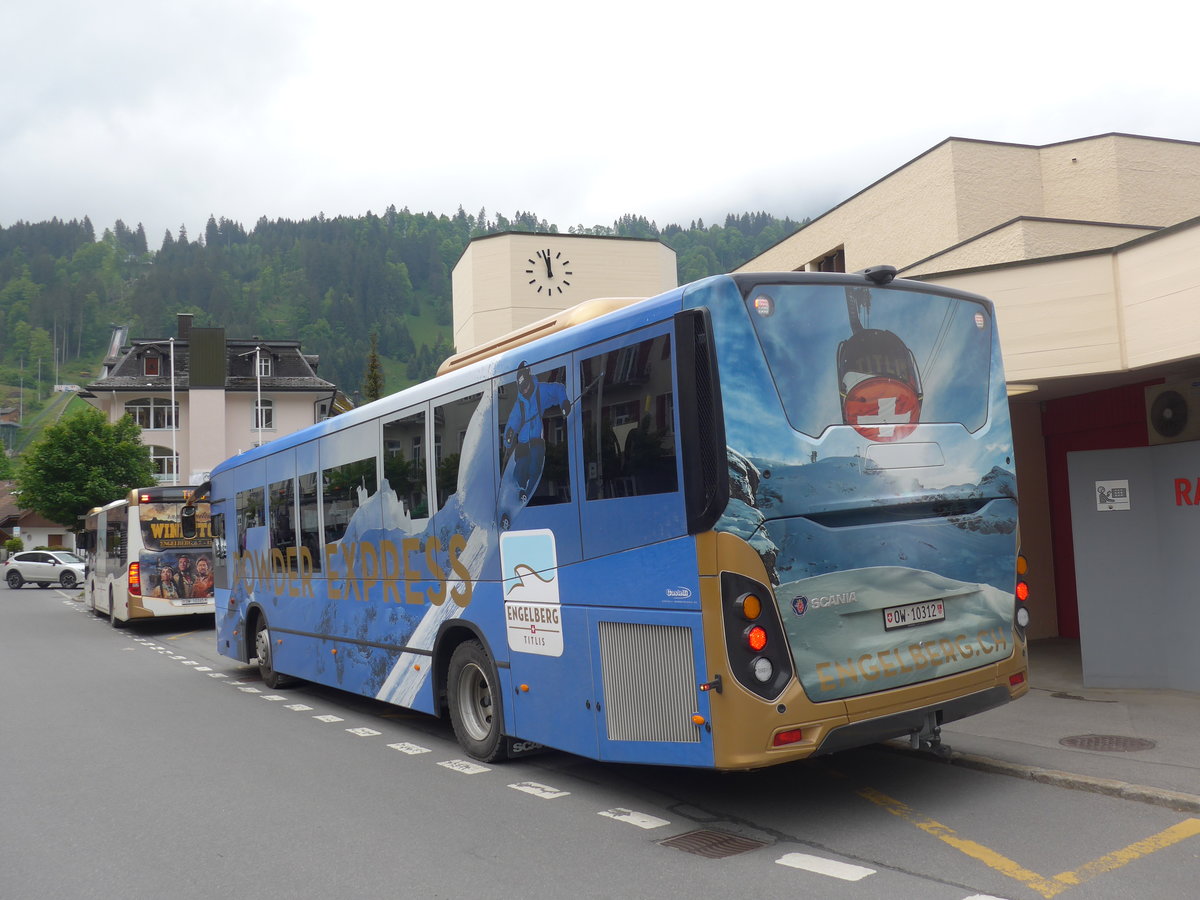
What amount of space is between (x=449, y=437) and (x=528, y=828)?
322 cm

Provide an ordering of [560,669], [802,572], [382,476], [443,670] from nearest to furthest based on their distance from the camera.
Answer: [802,572] < [560,669] < [443,670] < [382,476]

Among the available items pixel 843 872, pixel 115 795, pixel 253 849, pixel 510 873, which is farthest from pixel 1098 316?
pixel 115 795

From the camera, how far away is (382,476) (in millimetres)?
9273

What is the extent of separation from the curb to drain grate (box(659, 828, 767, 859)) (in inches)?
68.6

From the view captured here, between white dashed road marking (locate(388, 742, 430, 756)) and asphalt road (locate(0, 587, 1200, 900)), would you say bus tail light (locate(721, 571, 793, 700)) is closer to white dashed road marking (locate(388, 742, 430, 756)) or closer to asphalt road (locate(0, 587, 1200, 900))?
asphalt road (locate(0, 587, 1200, 900))

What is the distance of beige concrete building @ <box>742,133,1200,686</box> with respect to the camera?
9.76 metres

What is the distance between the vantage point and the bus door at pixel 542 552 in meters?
6.45

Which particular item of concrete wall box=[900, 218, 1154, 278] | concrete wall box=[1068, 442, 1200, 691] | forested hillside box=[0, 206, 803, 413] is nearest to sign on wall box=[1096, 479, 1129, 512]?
concrete wall box=[1068, 442, 1200, 691]

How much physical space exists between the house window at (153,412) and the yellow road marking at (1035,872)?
211 ft

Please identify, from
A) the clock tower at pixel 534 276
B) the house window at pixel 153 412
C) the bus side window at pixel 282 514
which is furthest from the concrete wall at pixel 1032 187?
the house window at pixel 153 412

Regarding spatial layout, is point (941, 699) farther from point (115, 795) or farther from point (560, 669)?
point (115, 795)

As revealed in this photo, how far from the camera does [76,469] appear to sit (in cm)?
4122

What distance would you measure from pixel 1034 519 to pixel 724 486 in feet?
31.9

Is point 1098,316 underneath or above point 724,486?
above
